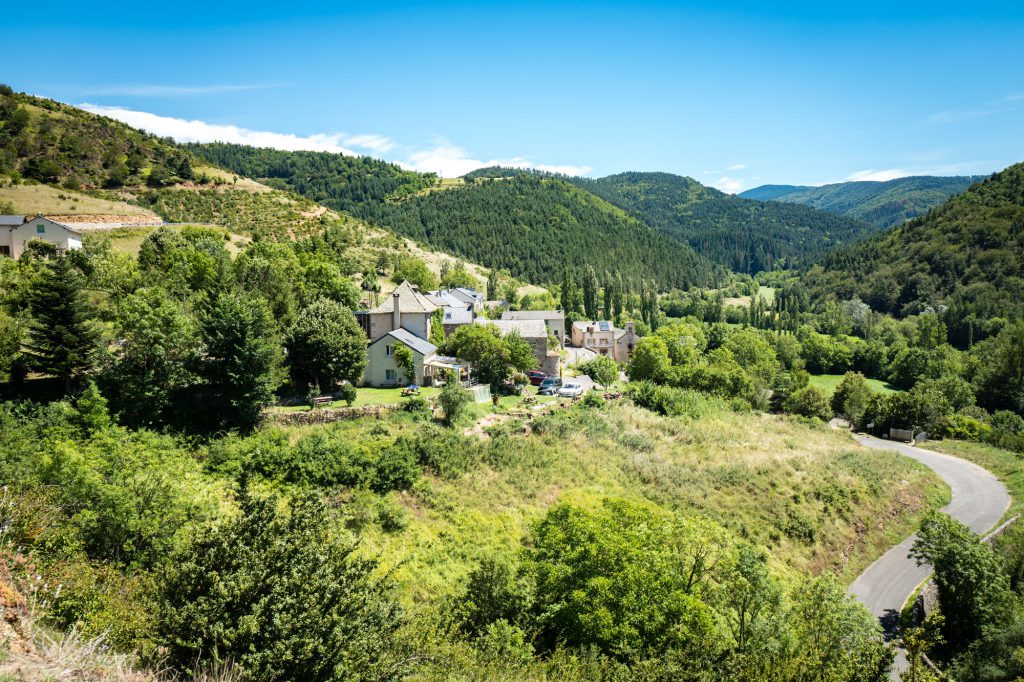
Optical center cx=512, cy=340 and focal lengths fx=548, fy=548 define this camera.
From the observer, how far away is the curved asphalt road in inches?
1168

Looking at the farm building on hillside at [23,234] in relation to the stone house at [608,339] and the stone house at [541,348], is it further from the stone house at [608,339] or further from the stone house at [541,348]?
the stone house at [608,339]

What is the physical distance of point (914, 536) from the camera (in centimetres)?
3753

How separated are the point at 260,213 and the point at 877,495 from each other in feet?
262

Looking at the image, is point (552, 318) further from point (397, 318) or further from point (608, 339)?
point (397, 318)

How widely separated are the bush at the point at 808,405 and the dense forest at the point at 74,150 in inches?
3597

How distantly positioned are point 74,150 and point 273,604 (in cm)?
8934

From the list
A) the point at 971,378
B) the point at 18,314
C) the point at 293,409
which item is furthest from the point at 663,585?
the point at 971,378

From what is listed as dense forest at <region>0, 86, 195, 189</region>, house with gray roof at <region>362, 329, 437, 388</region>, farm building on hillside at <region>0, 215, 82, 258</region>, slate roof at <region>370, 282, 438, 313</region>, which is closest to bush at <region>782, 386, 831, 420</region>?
slate roof at <region>370, 282, 438, 313</region>

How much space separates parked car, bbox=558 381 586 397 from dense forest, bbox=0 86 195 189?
6580 cm

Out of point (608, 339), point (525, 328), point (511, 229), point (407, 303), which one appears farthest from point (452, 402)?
point (511, 229)

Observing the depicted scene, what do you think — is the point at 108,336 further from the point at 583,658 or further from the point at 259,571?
the point at 583,658

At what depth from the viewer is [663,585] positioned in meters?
19.0

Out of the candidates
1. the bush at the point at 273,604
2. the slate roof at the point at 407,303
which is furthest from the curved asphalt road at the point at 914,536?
the slate roof at the point at 407,303

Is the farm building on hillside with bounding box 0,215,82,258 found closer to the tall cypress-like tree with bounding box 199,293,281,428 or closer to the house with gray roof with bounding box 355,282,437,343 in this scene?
the house with gray roof with bounding box 355,282,437,343
